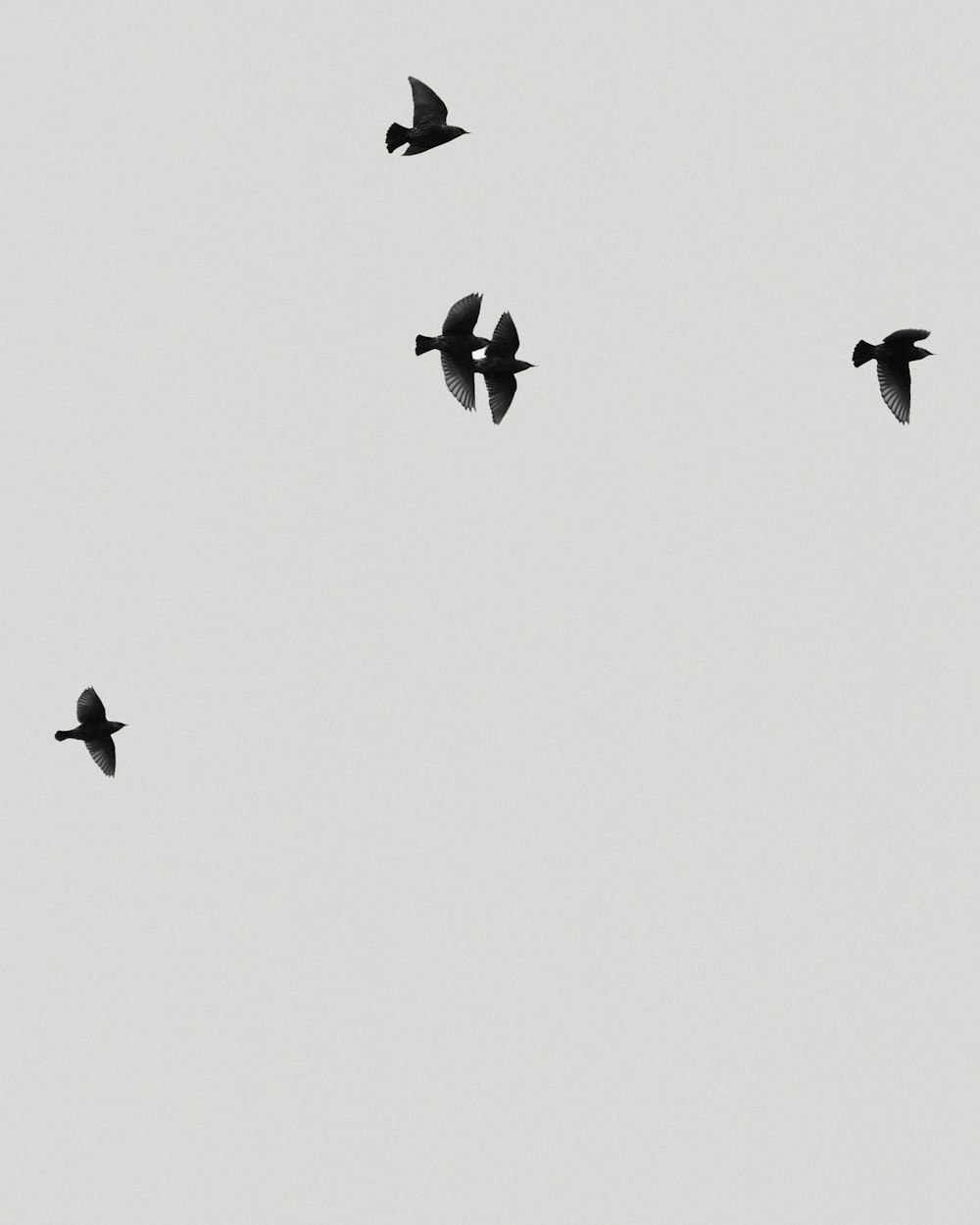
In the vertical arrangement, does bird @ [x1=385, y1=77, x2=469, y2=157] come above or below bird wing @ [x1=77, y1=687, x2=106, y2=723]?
above

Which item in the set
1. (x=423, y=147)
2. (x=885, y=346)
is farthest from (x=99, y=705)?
(x=885, y=346)

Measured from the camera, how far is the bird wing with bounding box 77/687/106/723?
31047mm

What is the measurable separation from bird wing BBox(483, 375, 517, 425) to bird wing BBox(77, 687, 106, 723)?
7.78 m

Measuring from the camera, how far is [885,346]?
30359mm

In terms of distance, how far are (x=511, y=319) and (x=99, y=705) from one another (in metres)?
9.06

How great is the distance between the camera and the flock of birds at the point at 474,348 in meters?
29.0

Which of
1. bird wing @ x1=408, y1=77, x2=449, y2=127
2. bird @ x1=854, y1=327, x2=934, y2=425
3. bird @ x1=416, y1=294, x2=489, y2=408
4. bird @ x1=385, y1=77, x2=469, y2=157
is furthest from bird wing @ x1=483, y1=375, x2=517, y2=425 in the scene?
bird @ x1=854, y1=327, x2=934, y2=425

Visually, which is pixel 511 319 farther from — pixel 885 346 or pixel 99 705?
pixel 99 705

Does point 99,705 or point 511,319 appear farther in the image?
point 99,705

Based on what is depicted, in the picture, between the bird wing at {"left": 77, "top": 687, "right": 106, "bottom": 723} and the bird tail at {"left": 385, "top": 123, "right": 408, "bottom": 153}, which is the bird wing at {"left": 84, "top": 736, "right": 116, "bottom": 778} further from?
the bird tail at {"left": 385, "top": 123, "right": 408, "bottom": 153}

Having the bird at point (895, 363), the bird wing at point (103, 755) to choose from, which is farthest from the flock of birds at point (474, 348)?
the bird wing at point (103, 755)

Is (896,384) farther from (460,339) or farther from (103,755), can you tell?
(103,755)

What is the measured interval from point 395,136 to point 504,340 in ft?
11.6

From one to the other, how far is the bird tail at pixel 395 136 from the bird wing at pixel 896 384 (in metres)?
8.17
